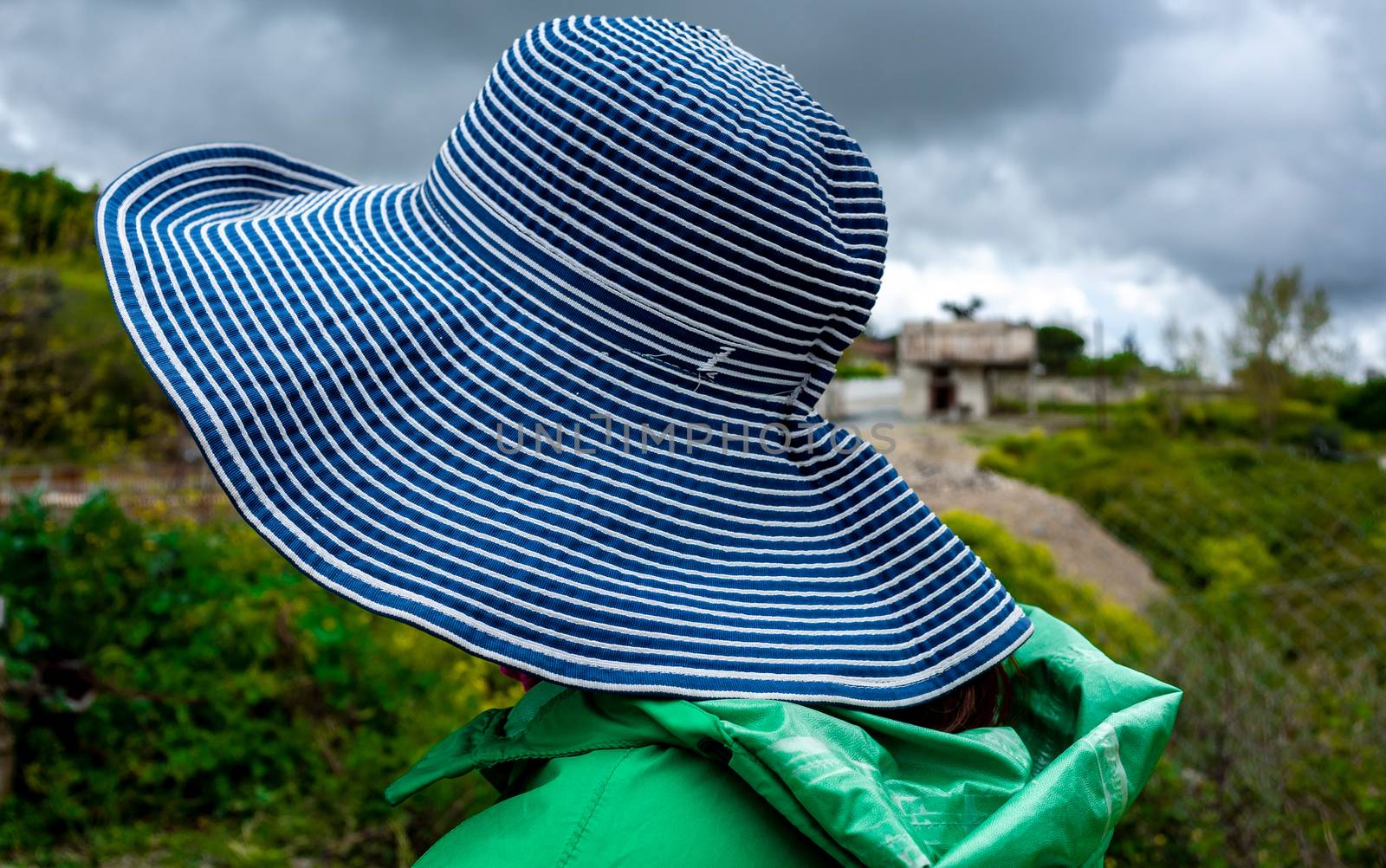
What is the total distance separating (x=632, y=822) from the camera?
0.67m

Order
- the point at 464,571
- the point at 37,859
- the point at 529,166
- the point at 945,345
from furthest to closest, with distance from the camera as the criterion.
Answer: the point at 945,345, the point at 37,859, the point at 529,166, the point at 464,571

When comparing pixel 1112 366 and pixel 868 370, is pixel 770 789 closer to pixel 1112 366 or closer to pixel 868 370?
pixel 868 370

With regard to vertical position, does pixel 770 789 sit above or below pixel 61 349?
below

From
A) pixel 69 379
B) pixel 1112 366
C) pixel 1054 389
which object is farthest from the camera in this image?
pixel 1112 366

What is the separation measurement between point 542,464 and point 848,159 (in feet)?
1.44

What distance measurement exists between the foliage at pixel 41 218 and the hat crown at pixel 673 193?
8.88m

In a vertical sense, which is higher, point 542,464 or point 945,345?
point 945,345

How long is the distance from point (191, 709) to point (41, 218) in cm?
948

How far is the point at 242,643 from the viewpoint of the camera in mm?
3338

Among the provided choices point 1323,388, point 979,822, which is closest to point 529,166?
point 979,822

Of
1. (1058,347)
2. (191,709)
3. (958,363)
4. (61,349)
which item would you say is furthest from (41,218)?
(1058,347)

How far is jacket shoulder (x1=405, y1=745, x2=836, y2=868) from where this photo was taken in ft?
2.18

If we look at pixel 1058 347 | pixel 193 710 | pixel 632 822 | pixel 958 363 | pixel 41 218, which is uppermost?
pixel 1058 347

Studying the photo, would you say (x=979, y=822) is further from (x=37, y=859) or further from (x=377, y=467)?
(x=37, y=859)
